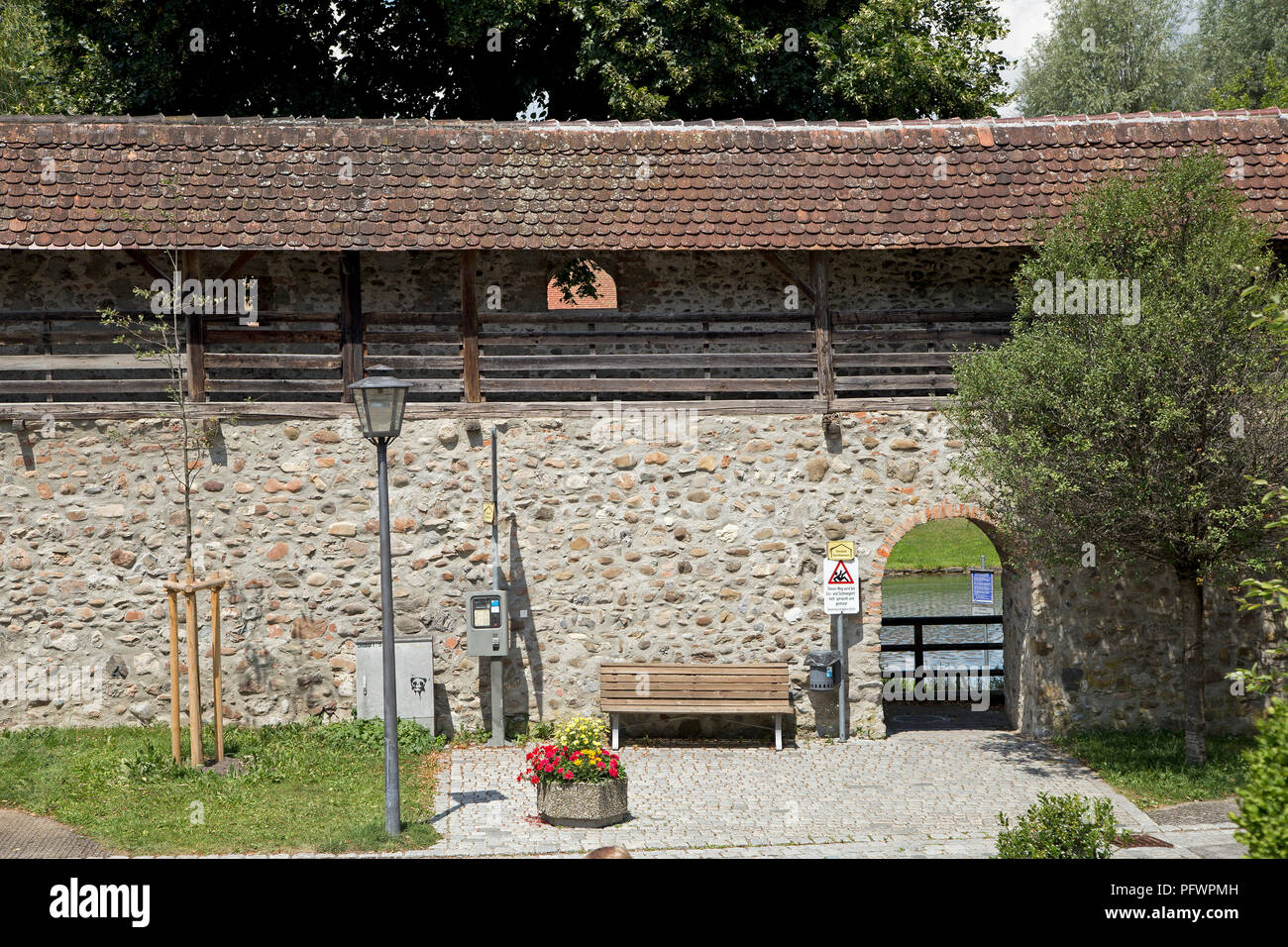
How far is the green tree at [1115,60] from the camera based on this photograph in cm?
2694

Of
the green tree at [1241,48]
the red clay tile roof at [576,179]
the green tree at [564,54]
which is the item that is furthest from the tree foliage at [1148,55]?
the red clay tile roof at [576,179]

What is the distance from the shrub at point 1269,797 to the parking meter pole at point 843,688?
6.16 m

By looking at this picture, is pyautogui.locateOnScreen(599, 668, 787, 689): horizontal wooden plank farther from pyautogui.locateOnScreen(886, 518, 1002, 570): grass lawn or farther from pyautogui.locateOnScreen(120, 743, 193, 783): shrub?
pyautogui.locateOnScreen(886, 518, 1002, 570): grass lawn

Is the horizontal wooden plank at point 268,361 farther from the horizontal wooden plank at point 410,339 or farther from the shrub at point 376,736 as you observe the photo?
the shrub at point 376,736

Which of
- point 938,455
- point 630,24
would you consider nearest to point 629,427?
point 938,455

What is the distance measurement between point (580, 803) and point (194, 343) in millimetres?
6264

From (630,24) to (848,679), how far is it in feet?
34.2

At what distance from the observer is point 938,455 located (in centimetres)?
1212

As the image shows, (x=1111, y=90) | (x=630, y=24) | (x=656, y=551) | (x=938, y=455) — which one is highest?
(x=1111, y=90)

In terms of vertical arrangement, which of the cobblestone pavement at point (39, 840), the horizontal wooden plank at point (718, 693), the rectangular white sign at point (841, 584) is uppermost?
the rectangular white sign at point (841, 584)

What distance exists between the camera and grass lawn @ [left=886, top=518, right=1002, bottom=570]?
30375mm

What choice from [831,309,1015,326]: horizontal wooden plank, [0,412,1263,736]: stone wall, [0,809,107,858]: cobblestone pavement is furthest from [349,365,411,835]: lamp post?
[831,309,1015,326]: horizontal wooden plank

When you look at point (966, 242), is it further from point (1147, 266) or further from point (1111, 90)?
point (1111, 90)

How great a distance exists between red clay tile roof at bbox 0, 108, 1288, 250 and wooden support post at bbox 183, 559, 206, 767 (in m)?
3.40
